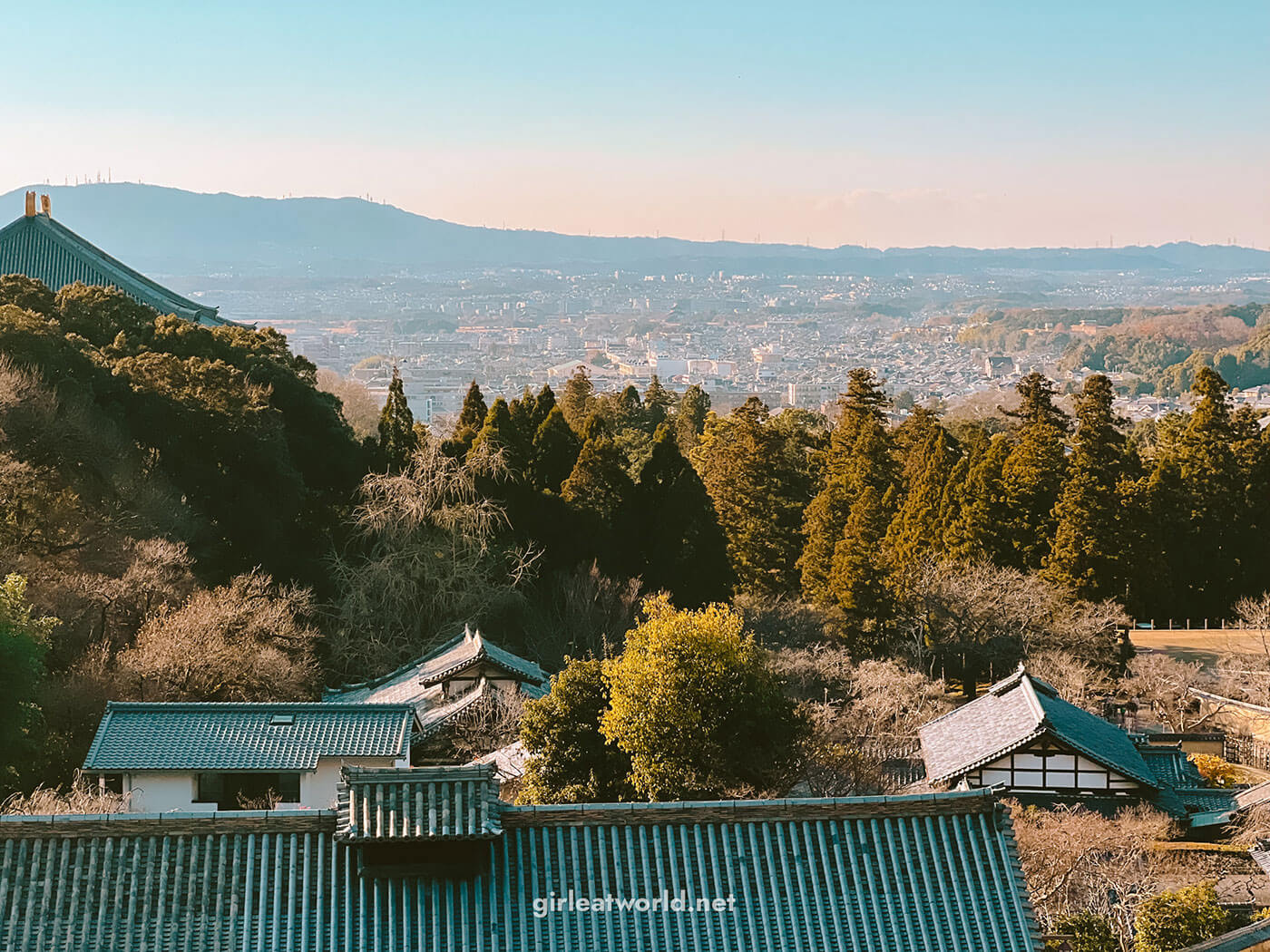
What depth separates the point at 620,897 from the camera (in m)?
8.00

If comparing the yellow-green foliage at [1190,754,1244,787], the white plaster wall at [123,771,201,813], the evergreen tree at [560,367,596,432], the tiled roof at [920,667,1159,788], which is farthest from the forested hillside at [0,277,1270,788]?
the evergreen tree at [560,367,596,432]

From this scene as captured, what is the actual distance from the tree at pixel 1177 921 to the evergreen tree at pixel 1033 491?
48.8 feet

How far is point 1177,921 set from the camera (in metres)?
10.9

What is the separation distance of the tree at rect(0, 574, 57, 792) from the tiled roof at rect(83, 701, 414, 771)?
893 mm

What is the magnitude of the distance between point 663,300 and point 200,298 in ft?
219

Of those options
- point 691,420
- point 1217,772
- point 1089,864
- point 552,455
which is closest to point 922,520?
point 552,455

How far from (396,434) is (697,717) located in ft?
46.0

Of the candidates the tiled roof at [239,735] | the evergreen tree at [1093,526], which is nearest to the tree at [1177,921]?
the tiled roof at [239,735]

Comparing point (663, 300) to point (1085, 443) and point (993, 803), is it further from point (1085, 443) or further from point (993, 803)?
point (993, 803)

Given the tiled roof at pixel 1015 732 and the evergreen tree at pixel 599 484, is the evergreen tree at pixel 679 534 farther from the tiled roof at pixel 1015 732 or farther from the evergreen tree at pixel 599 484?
the tiled roof at pixel 1015 732

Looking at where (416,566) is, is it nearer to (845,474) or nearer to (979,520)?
(979,520)

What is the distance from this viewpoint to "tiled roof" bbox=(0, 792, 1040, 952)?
768 centimetres

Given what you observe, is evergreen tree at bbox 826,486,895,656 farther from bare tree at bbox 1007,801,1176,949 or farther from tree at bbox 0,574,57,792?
tree at bbox 0,574,57,792

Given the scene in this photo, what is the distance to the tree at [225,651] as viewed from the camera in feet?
54.7
